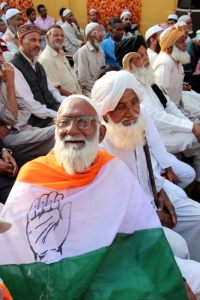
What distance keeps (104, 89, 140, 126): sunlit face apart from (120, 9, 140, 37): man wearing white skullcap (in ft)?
27.3

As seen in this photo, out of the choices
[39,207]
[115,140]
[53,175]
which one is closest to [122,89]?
[115,140]

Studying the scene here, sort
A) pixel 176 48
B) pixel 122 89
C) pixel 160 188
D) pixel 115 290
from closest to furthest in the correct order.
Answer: pixel 115 290, pixel 122 89, pixel 160 188, pixel 176 48

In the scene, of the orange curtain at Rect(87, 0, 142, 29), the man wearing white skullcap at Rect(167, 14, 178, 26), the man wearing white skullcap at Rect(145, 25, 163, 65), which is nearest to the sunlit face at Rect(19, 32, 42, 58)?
the man wearing white skullcap at Rect(145, 25, 163, 65)

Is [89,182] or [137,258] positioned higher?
[89,182]

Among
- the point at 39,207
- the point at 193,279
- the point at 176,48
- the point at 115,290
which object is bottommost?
the point at 193,279

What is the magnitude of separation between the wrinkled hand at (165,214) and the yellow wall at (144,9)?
991 centimetres

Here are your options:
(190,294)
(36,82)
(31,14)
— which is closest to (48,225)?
(190,294)

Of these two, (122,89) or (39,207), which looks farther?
(122,89)

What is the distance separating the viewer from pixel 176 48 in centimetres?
502

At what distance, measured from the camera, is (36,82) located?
4.46 meters

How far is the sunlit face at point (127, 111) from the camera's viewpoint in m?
2.70

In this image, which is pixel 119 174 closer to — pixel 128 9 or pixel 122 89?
pixel 122 89

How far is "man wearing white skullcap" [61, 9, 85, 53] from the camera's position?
32.9 feet

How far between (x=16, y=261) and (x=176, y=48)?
13.6ft
